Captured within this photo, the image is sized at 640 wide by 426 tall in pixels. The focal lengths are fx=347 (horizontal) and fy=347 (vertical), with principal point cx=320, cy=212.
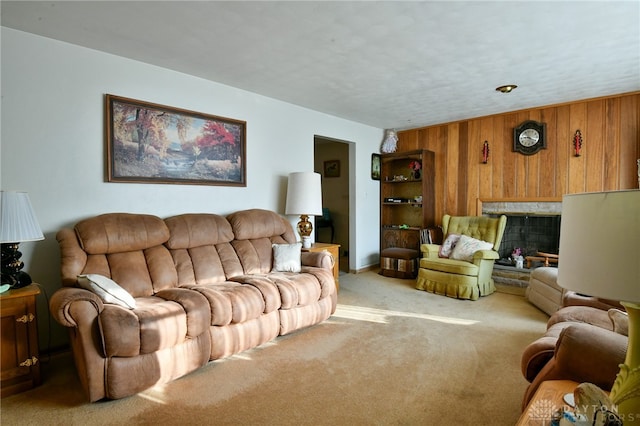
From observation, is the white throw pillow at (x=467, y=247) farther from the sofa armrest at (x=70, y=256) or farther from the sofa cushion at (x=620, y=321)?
the sofa armrest at (x=70, y=256)

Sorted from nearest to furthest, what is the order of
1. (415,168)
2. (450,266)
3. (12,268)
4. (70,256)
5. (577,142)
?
(12,268)
(70,256)
(450,266)
(577,142)
(415,168)

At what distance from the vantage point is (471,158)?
5352 millimetres

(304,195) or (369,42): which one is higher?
(369,42)

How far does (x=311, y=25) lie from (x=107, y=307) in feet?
7.64

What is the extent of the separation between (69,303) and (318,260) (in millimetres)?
2138

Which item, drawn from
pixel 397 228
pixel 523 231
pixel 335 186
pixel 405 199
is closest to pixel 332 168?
pixel 335 186

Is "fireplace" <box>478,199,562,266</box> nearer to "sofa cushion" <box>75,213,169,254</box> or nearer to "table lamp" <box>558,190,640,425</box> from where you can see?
"table lamp" <box>558,190,640,425</box>

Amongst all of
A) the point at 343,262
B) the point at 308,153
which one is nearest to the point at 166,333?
the point at 308,153

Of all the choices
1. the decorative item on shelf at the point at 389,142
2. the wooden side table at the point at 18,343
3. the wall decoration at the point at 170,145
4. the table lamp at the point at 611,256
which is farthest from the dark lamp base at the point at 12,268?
the decorative item on shelf at the point at 389,142

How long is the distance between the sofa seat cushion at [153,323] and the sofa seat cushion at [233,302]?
89 mm

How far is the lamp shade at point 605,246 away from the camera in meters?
0.78

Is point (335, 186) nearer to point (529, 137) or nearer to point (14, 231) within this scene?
point (529, 137)

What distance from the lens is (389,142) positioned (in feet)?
19.7

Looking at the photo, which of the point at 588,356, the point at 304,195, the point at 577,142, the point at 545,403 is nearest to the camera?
the point at 545,403
